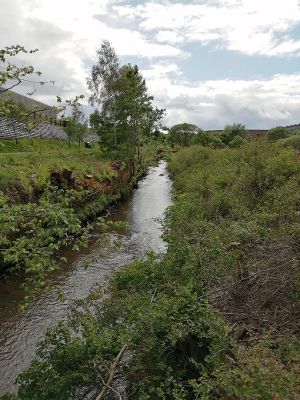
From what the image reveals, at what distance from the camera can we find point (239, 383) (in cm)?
301

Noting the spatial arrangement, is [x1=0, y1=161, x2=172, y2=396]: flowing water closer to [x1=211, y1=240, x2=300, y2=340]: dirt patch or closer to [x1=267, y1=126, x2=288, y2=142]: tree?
[x1=211, y1=240, x2=300, y2=340]: dirt patch

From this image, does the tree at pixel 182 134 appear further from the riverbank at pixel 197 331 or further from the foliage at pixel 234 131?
the riverbank at pixel 197 331

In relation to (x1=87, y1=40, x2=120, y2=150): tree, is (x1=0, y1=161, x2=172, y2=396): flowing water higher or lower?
lower

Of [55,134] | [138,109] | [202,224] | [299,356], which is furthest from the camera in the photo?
[55,134]

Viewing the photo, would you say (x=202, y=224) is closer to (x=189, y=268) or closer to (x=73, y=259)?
(x=189, y=268)

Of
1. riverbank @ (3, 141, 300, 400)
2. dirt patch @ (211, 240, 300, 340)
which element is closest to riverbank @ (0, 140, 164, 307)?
riverbank @ (3, 141, 300, 400)

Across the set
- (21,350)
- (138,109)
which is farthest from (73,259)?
(138,109)

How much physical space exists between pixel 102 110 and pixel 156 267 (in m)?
24.4

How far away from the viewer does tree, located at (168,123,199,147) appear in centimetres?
6400

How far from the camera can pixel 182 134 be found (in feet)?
213

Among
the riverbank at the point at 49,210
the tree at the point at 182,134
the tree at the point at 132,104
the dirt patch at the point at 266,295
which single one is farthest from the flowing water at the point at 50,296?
the tree at the point at 182,134

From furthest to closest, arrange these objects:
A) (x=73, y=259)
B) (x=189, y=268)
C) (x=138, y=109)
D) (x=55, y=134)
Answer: (x=55, y=134), (x=138, y=109), (x=73, y=259), (x=189, y=268)

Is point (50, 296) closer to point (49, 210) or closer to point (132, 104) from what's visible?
point (49, 210)

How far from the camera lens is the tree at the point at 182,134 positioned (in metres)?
64.0
